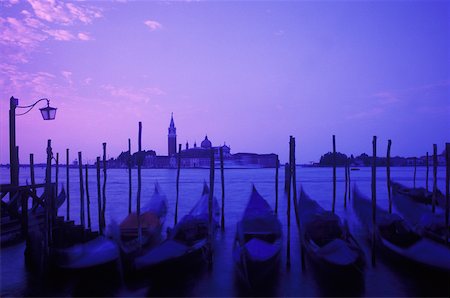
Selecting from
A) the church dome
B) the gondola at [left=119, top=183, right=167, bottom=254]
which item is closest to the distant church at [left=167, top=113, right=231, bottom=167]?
the church dome

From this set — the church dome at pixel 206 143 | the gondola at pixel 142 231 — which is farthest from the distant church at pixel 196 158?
the gondola at pixel 142 231

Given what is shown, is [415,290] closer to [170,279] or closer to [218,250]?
[170,279]

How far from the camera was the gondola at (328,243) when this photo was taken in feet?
20.6

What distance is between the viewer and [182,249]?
6848 mm

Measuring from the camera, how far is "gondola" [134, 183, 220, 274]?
20.9 feet

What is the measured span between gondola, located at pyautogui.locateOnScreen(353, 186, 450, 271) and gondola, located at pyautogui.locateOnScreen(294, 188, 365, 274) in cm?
69

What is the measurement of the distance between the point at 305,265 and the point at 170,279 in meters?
2.40

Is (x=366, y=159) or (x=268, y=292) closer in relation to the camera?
(x=268, y=292)

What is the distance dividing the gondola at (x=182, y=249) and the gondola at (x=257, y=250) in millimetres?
706

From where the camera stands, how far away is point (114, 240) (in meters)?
6.76

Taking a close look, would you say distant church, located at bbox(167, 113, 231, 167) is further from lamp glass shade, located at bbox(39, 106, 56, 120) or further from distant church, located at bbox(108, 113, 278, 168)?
lamp glass shade, located at bbox(39, 106, 56, 120)

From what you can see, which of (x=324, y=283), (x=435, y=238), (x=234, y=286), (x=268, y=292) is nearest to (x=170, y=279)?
(x=234, y=286)

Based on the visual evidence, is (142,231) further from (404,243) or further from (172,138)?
(172,138)

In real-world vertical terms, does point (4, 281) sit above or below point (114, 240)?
below
